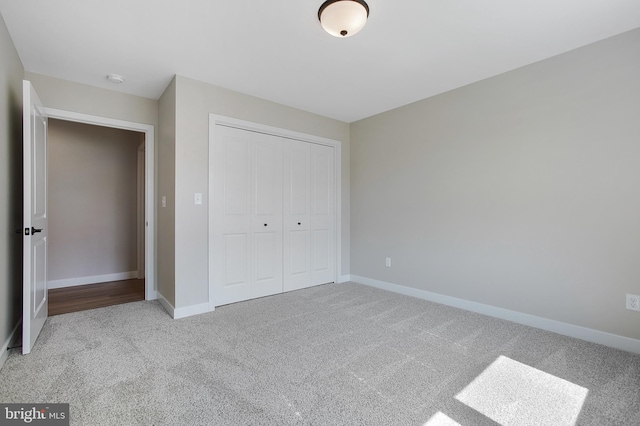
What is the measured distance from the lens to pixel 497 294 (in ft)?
9.80

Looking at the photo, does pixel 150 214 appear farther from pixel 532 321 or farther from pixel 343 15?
pixel 532 321

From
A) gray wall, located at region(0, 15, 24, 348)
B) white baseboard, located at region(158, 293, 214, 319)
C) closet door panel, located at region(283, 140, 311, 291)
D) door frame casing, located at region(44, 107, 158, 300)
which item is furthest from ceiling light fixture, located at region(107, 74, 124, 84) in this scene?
white baseboard, located at region(158, 293, 214, 319)

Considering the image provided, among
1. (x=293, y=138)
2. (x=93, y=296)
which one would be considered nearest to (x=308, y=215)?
(x=293, y=138)

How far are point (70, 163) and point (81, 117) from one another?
1.58 m

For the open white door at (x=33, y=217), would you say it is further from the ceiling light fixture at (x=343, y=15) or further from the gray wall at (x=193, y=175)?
the ceiling light fixture at (x=343, y=15)

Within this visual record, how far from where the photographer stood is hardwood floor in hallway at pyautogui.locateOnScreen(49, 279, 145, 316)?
3.33m

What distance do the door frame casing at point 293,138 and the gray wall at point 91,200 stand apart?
85.2 inches

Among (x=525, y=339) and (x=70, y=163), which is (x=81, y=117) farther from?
(x=525, y=339)

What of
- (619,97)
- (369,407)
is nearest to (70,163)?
(369,407)

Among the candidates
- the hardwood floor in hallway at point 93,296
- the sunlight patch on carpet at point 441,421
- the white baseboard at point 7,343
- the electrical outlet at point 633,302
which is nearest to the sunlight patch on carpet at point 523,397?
the sunlight patch on carpet at point 441,421

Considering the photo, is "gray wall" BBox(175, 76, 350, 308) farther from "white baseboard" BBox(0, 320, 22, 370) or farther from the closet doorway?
"white baseboard" BBox(0, 320, 22, 370)

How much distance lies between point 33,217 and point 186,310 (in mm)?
1489

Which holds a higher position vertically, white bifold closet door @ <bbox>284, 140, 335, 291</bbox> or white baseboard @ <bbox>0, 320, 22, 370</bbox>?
white bifold closet door @ <bbox>284, 140, 335, 291</bbox>

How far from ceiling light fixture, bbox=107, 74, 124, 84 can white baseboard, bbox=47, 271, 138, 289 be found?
9.68 ft
